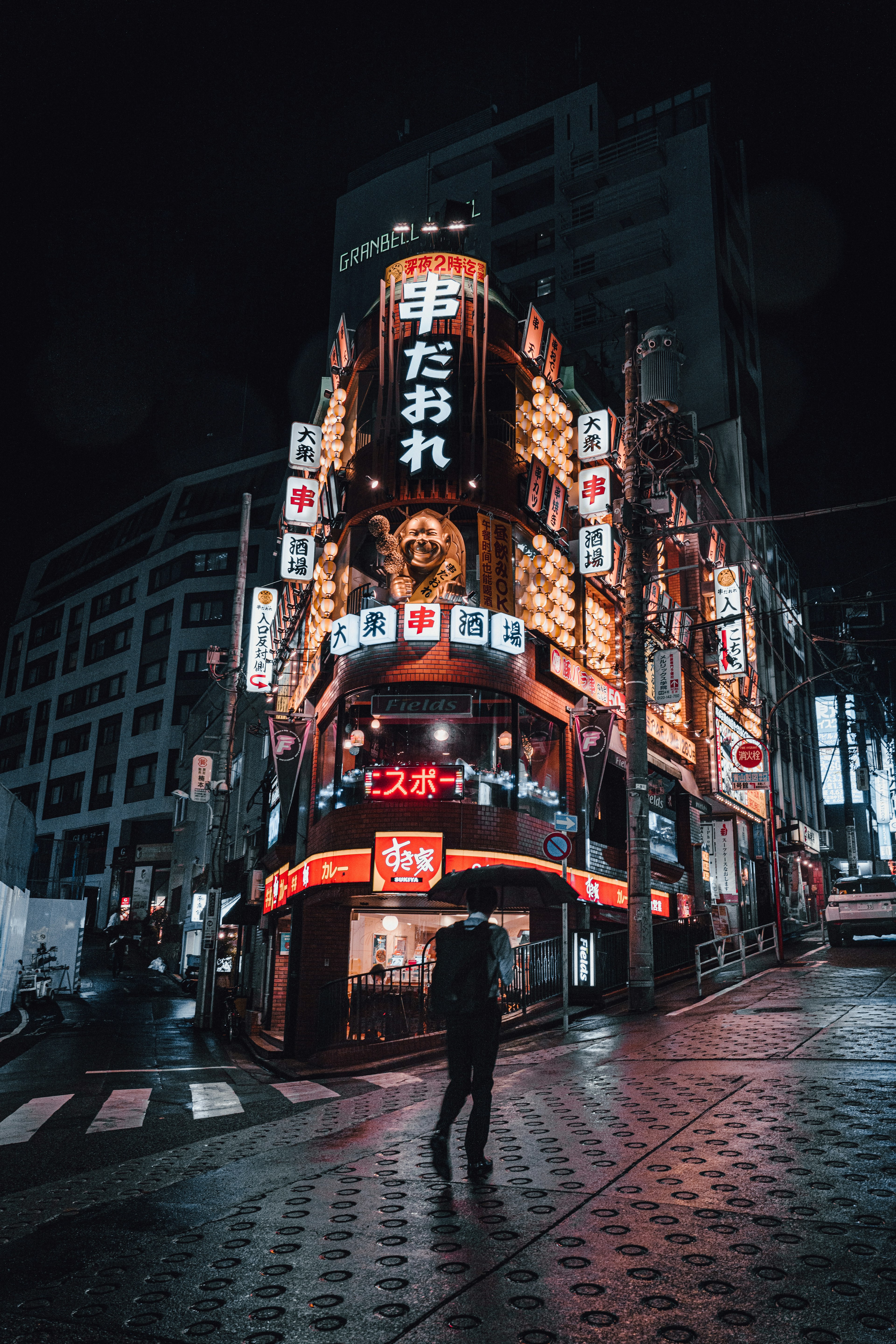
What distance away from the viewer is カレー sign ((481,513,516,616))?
70.9 ft

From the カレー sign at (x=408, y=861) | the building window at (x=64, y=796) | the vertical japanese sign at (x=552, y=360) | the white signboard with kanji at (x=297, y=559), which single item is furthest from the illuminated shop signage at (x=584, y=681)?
the building window at (x=64, y=796)

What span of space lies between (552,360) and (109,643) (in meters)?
57.4

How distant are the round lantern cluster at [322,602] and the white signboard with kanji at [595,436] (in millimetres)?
7861

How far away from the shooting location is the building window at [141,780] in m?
65.5

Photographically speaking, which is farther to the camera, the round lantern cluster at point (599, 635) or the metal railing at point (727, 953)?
the round lantern cluster at point (599, 635)

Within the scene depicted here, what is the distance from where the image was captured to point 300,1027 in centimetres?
2100

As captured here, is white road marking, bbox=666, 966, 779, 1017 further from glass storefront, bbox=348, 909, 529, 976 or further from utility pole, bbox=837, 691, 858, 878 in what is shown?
utility pole, bbox=837, 691, 858, 878

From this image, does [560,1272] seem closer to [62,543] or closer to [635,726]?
[635,726]

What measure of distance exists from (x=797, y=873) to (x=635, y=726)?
131 feet

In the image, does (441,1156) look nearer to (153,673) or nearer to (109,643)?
(153,673)

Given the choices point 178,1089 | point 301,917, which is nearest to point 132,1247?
point 178,1089

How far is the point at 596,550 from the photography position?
24719 millimetres

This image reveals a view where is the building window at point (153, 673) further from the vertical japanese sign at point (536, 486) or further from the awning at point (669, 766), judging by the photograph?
the vertical japanese sign at point (536, 486)

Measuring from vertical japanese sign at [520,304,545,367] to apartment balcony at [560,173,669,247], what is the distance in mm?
32195
